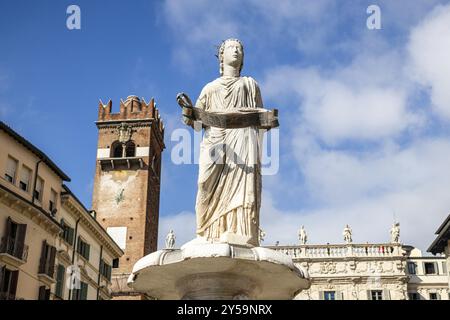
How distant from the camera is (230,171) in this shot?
10531 millimetres

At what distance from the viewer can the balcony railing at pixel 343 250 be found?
54656 mm

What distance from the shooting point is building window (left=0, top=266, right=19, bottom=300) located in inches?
1294

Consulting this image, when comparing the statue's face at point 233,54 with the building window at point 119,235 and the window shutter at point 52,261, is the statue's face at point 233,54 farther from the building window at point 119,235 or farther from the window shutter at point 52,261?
the building window at point 119,235

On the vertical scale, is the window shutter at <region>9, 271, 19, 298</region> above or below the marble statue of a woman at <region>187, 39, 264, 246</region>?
above

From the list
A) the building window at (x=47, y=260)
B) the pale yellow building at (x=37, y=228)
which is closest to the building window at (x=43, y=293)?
the pale yellow building at (x=37, y=228)

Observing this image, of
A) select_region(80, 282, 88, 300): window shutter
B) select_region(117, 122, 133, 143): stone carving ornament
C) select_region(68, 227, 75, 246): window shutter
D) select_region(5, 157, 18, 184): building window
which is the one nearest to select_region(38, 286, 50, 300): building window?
select_region(68, 227, 75, 246): window shutter

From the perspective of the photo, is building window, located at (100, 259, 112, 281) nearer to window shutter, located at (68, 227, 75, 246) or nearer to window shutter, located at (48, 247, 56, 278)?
window shutter, located at (68, 227, 75, 246)

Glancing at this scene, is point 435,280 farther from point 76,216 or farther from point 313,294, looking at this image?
point 76,216

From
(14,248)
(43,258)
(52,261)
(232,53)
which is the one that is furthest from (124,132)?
(232,53)

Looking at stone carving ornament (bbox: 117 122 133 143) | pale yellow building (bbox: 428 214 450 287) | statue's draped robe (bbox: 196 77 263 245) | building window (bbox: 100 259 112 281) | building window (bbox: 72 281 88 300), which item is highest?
stone carving ornament (bbox: 117 122 133 143)

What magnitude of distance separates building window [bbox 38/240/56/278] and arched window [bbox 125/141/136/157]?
41.3 metres

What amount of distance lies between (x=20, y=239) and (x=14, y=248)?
699 mm

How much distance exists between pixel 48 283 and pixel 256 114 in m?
30.5

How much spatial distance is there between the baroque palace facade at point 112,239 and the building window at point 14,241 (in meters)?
0.06
